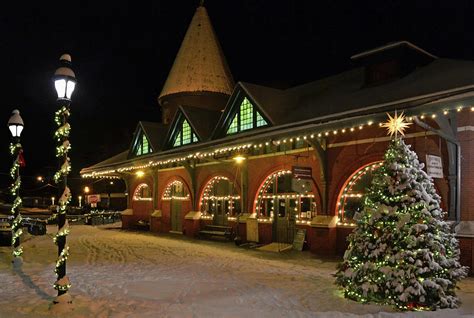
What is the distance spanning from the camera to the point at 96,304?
8.37 meters

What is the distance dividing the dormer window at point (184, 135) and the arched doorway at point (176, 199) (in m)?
2.10

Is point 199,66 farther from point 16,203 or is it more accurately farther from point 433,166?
point 433,166

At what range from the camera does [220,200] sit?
21531 millimetres

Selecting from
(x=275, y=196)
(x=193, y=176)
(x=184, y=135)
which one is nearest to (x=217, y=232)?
(x=193, y=176)

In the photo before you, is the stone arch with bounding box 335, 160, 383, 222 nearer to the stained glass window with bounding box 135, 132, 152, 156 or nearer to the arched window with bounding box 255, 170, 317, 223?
the arched window with bounding box 255, 170, 317, 223

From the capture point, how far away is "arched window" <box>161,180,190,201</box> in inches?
961

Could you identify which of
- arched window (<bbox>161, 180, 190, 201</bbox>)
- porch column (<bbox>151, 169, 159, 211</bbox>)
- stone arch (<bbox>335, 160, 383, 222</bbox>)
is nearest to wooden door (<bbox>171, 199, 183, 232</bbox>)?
arched window (<bbox>161, 180, 190, 201</bbox>)

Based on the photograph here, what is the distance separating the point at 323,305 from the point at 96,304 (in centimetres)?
407

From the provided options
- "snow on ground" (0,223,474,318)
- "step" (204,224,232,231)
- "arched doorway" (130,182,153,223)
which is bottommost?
"snow on ground" (0,223,474,318)

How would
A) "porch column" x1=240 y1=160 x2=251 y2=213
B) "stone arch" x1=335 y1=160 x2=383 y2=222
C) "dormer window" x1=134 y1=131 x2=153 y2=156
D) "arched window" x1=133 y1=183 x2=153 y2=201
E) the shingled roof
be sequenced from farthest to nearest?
"arched window" x1=133 y1=183 x2=153 y2=201 < "dormer window" x1=134 y1=131 x2=153 y2=156 < the shingled roof < "porch column" x1=240 y1=160 x2=251 y2=213 < "stone arch" x1=335 y1=160 x2=383 y2=222

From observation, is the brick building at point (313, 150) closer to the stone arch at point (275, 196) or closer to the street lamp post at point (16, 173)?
the stone arch at point (275, 196)

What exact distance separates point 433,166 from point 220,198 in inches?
471

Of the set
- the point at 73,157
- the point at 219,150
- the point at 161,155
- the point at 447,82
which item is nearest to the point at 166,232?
the point at 161,155

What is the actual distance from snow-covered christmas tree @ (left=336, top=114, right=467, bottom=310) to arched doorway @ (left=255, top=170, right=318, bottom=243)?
7.52 metres
